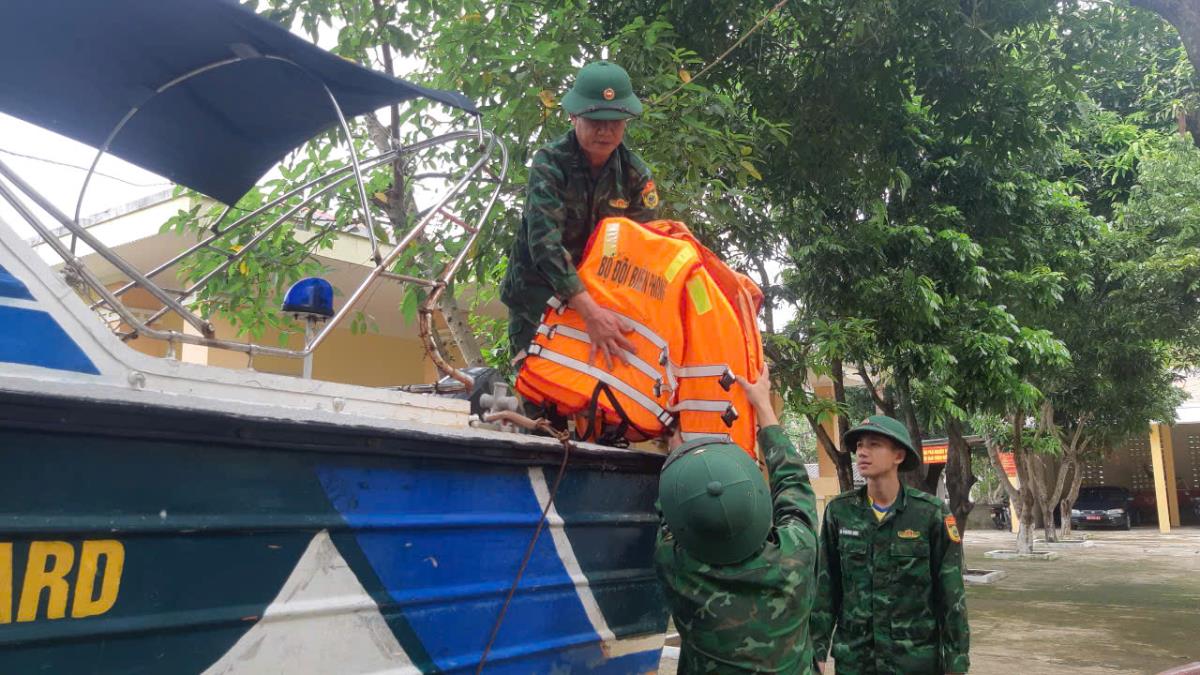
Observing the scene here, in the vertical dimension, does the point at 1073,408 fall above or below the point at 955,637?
above

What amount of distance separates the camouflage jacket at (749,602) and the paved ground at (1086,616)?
16.0 ft

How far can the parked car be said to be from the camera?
27969 millimetres

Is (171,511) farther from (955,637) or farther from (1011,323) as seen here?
(1011,323)

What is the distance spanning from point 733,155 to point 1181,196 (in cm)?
793

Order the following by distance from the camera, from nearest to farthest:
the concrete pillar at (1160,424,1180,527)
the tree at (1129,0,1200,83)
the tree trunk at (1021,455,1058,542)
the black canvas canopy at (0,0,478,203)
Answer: the black canvas canopy at (0,0,478,203)
the tree at (1129,0,1200,83)
the tree trunk at (1021,455,1058,542)
the concrete pillar at (1160,424,1180,527)

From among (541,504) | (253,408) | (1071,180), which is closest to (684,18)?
(541,504)

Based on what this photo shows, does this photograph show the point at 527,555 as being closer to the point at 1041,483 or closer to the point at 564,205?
the point at 564,205

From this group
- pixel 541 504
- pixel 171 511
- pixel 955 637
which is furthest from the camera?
pixel 955 637

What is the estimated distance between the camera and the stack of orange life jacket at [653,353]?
8.67 feet

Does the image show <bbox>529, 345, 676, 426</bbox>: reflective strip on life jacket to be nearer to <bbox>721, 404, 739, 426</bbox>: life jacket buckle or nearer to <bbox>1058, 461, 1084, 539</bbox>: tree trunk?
<bbox>721, 404, 739, 426</bbox>: life jacket buckle

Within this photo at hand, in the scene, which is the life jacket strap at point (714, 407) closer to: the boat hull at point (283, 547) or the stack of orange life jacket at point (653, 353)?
the stack of orange life jacket at point (653, 353)

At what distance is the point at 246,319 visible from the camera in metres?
5.74

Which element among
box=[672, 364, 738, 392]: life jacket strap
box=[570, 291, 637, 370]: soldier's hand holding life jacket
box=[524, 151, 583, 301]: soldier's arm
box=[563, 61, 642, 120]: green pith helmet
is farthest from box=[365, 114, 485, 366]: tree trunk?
box=[672, 364, 738, 392]: life jacket strap

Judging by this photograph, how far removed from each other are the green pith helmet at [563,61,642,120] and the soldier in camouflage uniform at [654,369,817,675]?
1102mm
